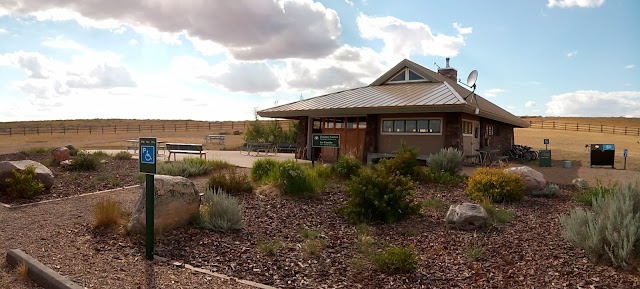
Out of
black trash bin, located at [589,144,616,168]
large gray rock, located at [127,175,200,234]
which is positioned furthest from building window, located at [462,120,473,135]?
large gray rock, located at [127,175,200,234]

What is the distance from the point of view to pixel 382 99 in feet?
60.4

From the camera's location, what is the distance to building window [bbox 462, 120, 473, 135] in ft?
59.6

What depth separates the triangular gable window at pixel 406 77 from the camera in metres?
21.3

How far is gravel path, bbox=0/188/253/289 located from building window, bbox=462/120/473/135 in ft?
45.7

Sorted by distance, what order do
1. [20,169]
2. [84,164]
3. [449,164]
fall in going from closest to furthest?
[20,169], [449,164], [84,164]

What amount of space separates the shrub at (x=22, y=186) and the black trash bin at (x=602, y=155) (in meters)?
19.6

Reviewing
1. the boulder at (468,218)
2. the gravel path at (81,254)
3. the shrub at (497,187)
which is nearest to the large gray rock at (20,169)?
the gravel path at (81,254)

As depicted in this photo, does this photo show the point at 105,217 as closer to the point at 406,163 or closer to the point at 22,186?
the point at 22,186

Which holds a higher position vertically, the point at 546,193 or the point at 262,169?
the point at 262,169

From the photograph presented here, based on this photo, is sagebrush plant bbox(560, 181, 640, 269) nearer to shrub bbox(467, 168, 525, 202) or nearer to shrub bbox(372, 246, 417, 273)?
shrub bbox(372, 246, 417, 273)

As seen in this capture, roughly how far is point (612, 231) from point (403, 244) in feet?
8.21

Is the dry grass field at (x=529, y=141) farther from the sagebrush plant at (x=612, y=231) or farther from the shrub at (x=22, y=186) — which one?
the shrub at (x=22, y=186)

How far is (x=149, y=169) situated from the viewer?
5.34m

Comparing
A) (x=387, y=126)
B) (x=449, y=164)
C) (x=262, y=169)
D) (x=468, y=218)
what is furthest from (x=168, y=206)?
(x=387, y=126)
